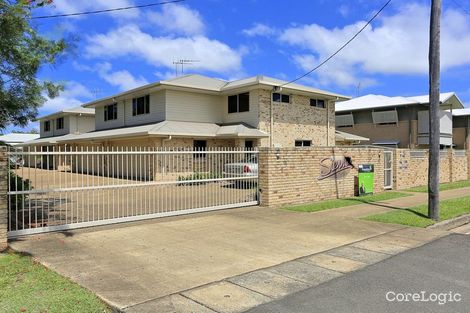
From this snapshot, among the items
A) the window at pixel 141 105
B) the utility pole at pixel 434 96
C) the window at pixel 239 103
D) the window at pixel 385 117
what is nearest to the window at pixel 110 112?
the window at pixel 141 105

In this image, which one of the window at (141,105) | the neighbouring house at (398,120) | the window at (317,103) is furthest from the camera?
the neighbouring house at (398,120)

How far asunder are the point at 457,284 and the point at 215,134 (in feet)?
63.9

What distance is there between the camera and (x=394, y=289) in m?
5.29

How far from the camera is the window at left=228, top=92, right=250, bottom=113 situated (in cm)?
2586

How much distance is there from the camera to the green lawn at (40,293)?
455 cm

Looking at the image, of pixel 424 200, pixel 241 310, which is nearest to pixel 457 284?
pixel 241 310

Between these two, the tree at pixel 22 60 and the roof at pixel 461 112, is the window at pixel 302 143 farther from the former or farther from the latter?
the roof at pixel 461 112

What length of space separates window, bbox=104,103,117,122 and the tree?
2194cm

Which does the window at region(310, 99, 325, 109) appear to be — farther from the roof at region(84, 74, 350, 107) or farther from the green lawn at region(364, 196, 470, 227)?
the green lawn at region(364, 196, 470, 227)

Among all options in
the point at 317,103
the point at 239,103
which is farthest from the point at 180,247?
the point at 317,103

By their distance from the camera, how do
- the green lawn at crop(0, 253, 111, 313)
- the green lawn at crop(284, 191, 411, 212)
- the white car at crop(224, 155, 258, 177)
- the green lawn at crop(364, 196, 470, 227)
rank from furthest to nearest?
the green lawn at crop(284, 191, 411, 212)
the white car at crop(224, 155, 258, 177)
the green lawn at crop(364, 196, 470, 227)
the green lawn at crop(0, 253, 111, 313)

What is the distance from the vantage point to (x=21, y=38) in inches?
328

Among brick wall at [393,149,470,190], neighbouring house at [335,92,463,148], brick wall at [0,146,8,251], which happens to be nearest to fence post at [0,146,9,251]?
brick wall at [0,146,8,251]

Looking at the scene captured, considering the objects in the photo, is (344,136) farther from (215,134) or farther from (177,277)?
(177,277)
